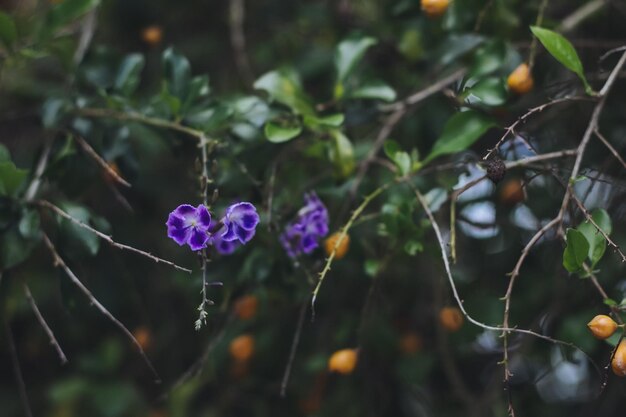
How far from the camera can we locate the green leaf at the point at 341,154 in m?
1.36

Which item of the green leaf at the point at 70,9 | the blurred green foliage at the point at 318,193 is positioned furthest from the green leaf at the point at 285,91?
the green leaf at the point at 70,9

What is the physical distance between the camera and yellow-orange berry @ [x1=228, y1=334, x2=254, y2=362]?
168cm

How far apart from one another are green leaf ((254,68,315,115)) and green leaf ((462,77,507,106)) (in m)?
0.28

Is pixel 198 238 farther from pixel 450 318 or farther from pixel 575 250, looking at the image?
pixel 450 318

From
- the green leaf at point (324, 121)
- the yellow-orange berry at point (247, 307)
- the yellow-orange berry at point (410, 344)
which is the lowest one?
the yellow-orange berry at point (410, 344)

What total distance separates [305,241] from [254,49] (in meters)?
0.95

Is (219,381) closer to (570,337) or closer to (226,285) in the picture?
(226,285)

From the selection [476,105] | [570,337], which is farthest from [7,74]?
[570,337]

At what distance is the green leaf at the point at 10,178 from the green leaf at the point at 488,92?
749 mm

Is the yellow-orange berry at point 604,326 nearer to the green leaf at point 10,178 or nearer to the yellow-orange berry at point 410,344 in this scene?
the yellow-orange berry at point 410,344

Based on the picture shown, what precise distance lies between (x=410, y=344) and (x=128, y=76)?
0.87 meters

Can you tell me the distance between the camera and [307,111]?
1375 millimetres

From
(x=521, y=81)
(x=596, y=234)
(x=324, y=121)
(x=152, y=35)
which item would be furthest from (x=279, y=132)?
(x=152, y=35)

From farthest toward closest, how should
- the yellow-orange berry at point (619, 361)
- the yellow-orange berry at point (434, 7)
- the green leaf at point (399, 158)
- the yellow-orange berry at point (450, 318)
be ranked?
the yellow-orange berry at point (450, 318) < the yellow-orange berry at point (434, 7) < the green leaf at point (399, 158) < the yellow-orange berry at point (619, 361)
